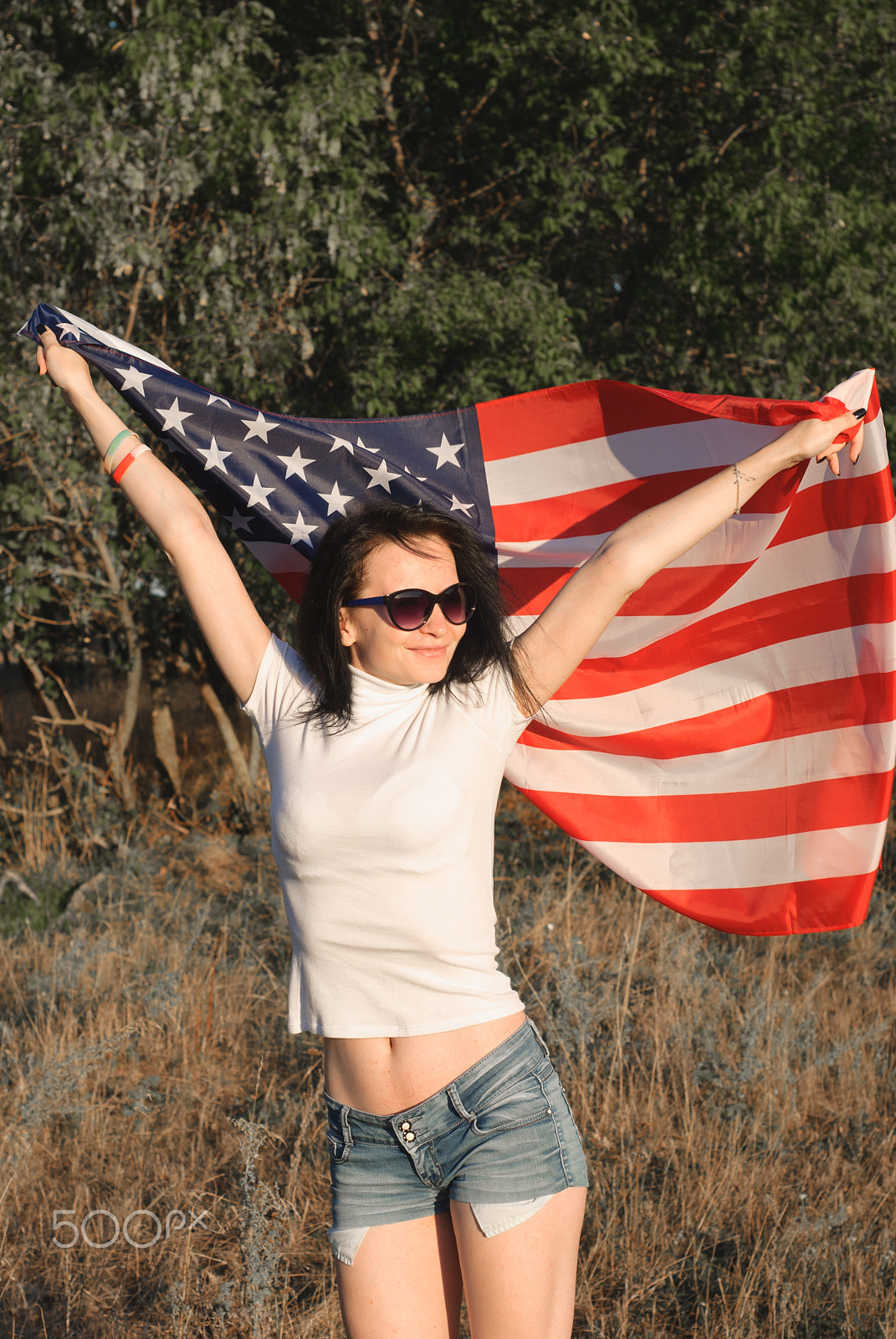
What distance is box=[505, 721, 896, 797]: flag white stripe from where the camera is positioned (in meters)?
3.27

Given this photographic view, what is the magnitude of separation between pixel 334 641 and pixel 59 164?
571 cm

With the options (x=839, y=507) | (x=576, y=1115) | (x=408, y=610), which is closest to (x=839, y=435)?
(x=839, y=507)

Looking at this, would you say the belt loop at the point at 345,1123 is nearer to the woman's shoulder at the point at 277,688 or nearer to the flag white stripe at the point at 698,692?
the woman's shoulder at the point at 277,688

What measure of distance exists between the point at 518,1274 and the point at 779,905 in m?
1.66

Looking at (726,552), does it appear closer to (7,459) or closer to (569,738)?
(569,738)

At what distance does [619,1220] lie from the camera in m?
3.46

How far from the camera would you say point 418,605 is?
2.19 metres

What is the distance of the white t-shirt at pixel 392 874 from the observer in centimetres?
197

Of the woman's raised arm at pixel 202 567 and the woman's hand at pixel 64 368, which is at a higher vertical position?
the woman's hand at pixel 64 368

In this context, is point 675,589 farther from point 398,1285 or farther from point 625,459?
point 398,1285

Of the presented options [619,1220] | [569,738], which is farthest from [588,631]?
[619,1220]

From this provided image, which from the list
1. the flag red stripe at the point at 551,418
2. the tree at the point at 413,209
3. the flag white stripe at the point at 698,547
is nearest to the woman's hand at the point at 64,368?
the flag red stripe at the point at 551,418

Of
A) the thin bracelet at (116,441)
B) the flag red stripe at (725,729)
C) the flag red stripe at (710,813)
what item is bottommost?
the flag red stripe at (710,813)

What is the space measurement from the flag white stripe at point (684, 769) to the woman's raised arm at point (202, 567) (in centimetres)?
124
